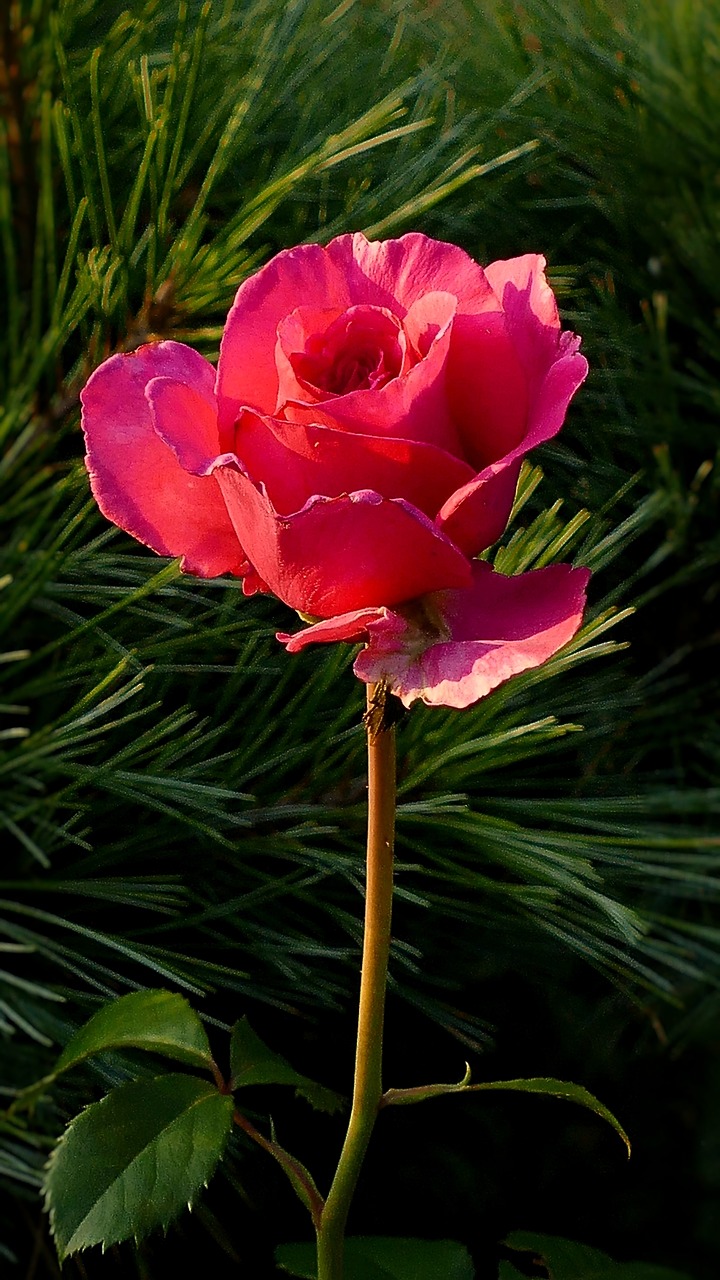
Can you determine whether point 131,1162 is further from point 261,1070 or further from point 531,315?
point 531,315

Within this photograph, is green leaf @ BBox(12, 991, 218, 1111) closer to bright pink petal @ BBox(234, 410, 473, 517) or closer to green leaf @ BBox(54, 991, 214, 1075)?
green leaf @ BBox(54, 991, 214, 1075)

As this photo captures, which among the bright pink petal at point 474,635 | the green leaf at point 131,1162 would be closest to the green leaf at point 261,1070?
the green leaf at point 131,1162

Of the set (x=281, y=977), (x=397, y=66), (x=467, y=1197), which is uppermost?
(x=397, y=66)

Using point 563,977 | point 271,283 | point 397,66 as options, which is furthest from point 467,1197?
point 397,66

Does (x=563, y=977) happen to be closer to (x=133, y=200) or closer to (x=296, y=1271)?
(x=296, y=1271)

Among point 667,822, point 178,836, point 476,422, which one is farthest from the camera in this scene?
point 667,822

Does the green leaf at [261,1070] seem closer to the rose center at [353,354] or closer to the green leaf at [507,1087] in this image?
the green leaf at [507,1087]
